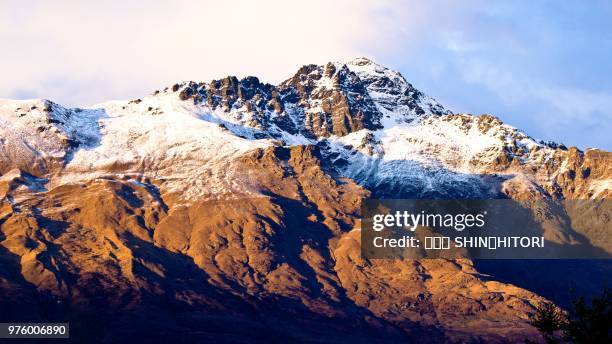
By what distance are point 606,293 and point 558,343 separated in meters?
4.64

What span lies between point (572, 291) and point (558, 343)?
522cm

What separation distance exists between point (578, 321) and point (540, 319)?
4.24 metres

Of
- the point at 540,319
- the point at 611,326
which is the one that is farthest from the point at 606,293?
the point at 540,319

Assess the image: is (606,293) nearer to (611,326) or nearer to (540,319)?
(611,326)

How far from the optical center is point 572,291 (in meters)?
69.4

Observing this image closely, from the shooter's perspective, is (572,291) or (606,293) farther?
(572,291)

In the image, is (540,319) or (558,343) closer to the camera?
(558,343)

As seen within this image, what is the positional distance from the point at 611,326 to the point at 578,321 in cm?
227

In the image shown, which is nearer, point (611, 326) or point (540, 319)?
point (611, 326)

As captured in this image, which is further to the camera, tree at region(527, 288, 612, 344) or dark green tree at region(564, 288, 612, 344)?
dark green tree at region(564, 288, 612, 344)

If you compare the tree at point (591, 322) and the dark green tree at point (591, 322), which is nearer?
the tree at point (591, 322)

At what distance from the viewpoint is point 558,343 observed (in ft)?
215

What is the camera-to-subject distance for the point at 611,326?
65.4 metres
